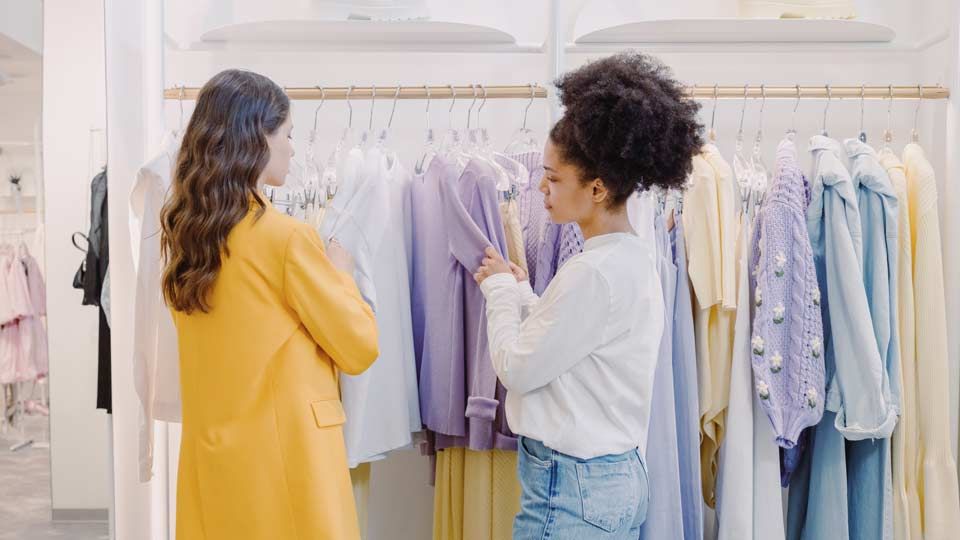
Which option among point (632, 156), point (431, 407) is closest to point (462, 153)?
point (431, 407)

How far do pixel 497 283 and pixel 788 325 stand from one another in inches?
32.7

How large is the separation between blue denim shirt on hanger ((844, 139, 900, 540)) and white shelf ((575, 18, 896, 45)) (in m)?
0.45

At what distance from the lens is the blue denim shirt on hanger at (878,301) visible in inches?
89.1

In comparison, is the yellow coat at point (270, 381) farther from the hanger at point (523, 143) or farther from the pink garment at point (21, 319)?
the hanger at point (523, 143)

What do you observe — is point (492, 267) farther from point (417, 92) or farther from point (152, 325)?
point (152, 325)

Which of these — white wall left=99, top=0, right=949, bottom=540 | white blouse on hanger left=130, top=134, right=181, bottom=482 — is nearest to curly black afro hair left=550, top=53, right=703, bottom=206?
white blouse on hanger left=130, top=134, right=181, bottom=482

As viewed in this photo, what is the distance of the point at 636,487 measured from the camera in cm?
170

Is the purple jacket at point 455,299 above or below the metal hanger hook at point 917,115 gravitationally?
below

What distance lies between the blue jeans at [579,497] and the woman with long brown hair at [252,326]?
0.43 meters

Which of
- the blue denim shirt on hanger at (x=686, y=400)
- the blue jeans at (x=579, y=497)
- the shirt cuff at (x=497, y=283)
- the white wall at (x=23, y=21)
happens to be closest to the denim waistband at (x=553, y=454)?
the blue jeans at (x=579, y=497)

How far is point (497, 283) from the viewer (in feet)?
6.10

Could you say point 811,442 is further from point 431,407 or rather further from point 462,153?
point 462,153

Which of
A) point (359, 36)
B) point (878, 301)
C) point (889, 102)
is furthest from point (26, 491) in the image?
point (889, 102)

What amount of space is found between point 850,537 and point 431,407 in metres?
1.16
